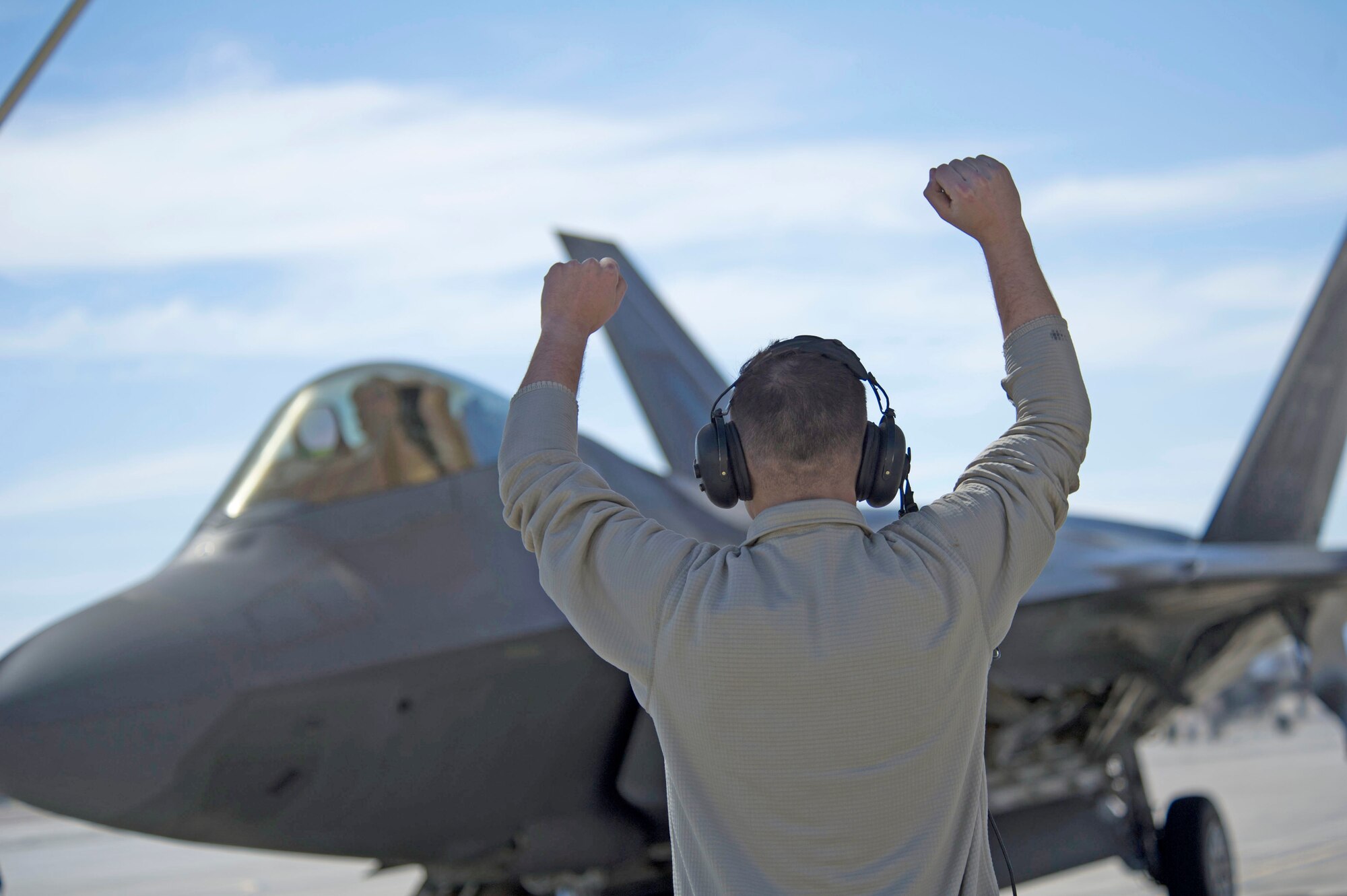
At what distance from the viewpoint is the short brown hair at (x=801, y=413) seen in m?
1.53

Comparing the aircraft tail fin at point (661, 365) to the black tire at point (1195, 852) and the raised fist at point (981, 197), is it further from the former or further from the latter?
the raised fist at point (981, 197)

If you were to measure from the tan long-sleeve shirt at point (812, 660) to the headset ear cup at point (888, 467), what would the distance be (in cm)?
13

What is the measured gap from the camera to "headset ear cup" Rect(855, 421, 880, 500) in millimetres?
1671

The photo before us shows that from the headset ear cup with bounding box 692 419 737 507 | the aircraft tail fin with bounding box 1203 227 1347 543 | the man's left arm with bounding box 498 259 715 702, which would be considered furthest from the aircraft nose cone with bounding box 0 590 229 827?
the aircraft tail fin with bounding box 1203 227 1347 543

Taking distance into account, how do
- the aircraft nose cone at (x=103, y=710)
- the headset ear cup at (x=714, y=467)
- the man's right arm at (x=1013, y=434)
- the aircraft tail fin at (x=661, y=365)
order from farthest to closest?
the aircraft tail fin at (x=661, y=365)
the aircraft nose cone at (x=103, y=710)
the headset ear cup at (x=714, y=467)
the man's right arm at (x=1013, y=434)

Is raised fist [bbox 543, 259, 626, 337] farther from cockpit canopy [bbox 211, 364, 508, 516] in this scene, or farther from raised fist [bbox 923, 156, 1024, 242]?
cockpit canopy [bbox 211, 364, 508, 516]

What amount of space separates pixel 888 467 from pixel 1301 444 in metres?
7.56

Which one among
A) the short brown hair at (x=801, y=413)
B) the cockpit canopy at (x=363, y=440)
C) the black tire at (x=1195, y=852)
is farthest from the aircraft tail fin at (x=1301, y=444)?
the short brown hair at (x=801, y=413)

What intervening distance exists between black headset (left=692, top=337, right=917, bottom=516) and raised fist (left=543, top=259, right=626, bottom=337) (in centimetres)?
22

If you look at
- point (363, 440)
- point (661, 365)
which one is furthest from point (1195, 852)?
point (363, 440)

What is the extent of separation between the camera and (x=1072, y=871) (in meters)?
7.38

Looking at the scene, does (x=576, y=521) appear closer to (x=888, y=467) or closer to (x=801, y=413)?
(x=801, y=413)

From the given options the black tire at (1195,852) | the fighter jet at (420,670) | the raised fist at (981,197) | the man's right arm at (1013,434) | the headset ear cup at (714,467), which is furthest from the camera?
the black tire at (1195,852)

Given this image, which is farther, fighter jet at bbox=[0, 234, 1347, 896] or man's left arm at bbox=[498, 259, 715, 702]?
fighter jet at bbox=[0, 234, 1347, 896]
